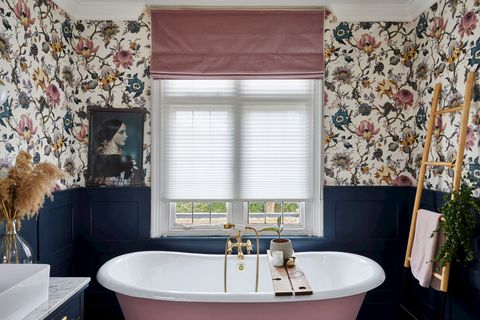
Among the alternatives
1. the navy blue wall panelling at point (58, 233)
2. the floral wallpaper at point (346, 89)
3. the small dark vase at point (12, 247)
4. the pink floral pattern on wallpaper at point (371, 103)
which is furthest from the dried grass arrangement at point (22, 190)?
the pink floral pattern on wallpaper at point (371, 103)

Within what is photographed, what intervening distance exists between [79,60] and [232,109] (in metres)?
1.31

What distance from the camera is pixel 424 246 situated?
221cm

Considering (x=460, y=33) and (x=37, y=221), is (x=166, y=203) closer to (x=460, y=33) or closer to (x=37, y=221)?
(x=37, y=221)

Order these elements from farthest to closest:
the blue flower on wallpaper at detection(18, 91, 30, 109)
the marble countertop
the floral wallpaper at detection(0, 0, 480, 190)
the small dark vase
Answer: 1. the floral wallpaper at detection(0, 0, 480, 190)
2. the blue flower on wallpaper at detection(18, 91, 30, 109)
3. the small dark vase
4. the marble countertop

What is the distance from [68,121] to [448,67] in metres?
2.83

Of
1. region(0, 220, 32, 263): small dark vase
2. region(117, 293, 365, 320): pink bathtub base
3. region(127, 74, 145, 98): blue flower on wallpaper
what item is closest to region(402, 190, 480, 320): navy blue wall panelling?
region(117, 293, 365, 320): pink bathtub base

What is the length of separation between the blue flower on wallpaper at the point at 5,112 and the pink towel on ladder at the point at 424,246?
2705mm

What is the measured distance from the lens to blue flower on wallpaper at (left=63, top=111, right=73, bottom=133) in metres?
2.60

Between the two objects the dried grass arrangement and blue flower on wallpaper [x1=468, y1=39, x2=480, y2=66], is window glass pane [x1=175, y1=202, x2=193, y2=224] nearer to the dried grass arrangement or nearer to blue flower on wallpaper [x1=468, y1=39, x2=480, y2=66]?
the dried grass arrangement

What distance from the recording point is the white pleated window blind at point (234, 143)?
108 inches

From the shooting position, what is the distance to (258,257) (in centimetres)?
248

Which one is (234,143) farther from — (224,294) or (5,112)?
(5,112)

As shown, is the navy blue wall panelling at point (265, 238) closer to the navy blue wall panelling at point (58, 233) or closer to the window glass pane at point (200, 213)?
the navy blue wall panelling at point (58, 233)

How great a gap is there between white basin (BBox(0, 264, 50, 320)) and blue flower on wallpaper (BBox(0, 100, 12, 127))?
36.1 inches
